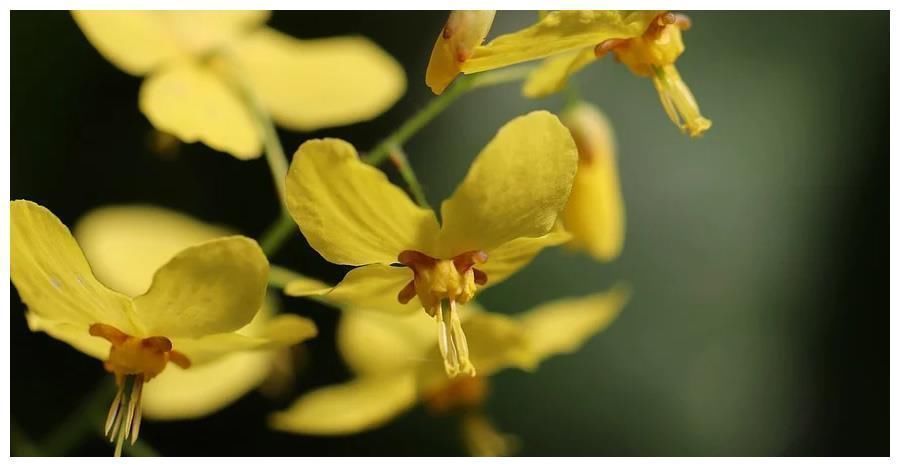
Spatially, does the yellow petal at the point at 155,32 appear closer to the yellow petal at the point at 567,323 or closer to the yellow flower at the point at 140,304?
the yellow flower at the point at 140,304

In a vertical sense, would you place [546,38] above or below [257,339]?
above

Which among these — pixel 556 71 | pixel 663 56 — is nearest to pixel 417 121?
pixel 556 71

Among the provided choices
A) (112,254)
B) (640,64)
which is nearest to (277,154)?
(112,254)

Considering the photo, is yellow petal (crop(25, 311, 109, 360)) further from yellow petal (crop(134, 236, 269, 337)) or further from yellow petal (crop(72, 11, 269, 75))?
yellow petal (crop(72, 11, 269, 75))

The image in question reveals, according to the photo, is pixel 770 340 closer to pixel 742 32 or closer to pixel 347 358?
pixel 742 32

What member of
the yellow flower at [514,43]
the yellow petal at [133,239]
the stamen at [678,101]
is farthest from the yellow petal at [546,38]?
the yellow petal at [133,239]

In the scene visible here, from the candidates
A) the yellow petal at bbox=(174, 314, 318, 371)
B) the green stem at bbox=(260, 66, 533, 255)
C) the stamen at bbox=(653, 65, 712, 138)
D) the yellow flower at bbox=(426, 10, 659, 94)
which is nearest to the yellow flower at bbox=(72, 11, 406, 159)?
the green stem at bbox=(260, 66, 533, 255)

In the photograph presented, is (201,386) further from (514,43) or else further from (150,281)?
(514,43)

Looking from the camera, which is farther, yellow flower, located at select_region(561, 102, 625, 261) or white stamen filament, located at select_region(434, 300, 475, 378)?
yellow flower, located at select_region(561, 102, 625, 261)
